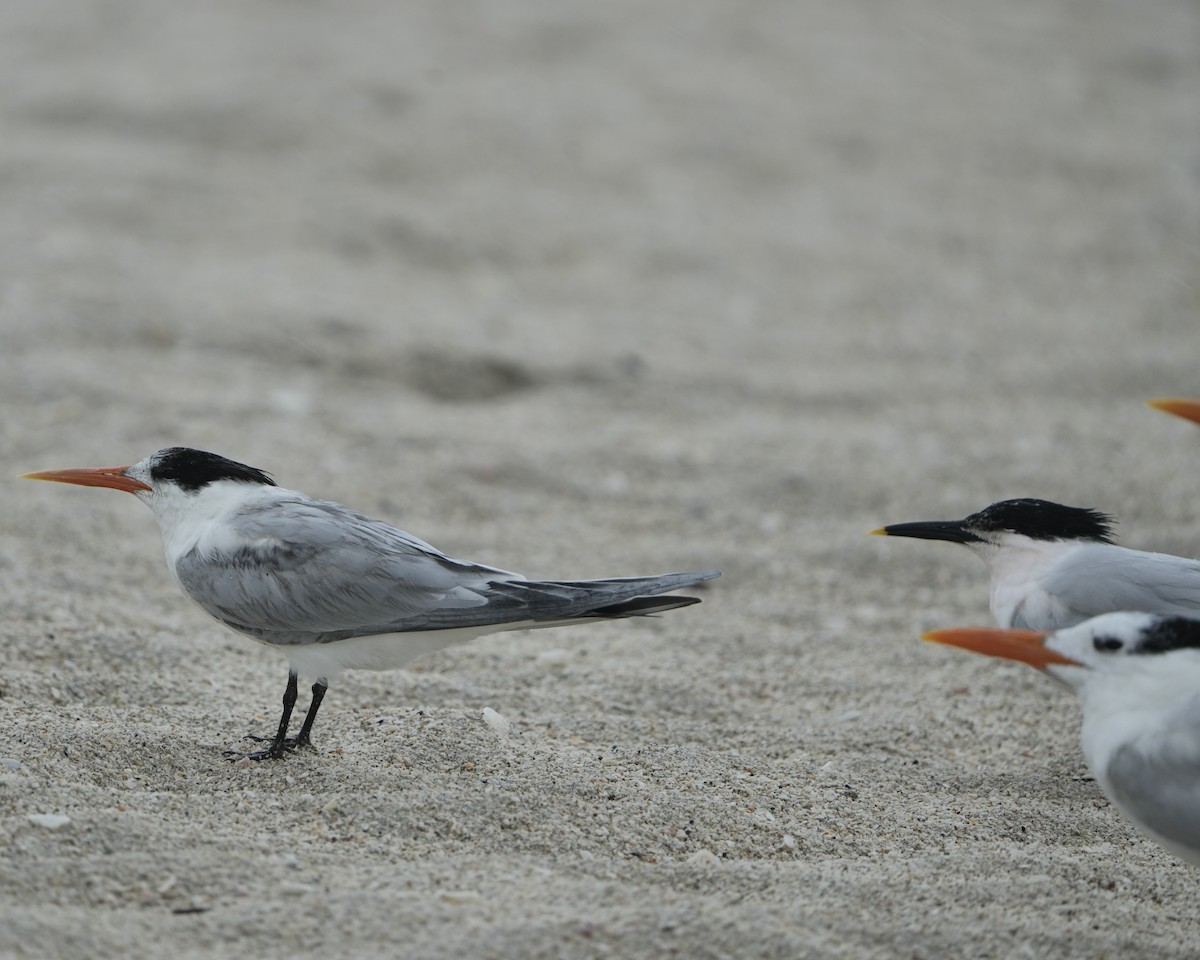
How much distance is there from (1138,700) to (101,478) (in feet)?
8.56

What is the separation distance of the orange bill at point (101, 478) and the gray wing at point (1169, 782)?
2.47 m

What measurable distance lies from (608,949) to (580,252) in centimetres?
527

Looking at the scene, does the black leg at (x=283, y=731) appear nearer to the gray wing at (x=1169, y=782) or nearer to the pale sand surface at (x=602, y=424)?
the pale sand surface at (x=602, y=424)

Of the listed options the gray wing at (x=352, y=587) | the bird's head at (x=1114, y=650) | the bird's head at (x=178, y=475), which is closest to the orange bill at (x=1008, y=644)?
the bird's head at (x=1114, y=650)

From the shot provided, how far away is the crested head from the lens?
11.4 ft

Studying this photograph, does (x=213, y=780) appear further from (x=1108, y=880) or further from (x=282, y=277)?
(x=282, y=277)

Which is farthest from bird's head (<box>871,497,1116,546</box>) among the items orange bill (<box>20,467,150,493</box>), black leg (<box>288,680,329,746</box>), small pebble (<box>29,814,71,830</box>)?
small pebble (<box>29,814,71,830</box>)

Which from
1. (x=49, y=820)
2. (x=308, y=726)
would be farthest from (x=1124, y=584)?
(x=49, y=820)

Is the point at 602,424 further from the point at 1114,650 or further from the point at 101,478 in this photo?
the point at 1114,650

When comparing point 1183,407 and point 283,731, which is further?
point 1183,407

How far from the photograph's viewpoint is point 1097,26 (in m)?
10.9

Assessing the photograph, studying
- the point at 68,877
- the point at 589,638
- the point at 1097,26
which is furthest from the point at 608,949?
the point at 1097,26

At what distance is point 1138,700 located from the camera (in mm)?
2711

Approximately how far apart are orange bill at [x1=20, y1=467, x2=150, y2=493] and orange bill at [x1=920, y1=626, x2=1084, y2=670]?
2.09 m
